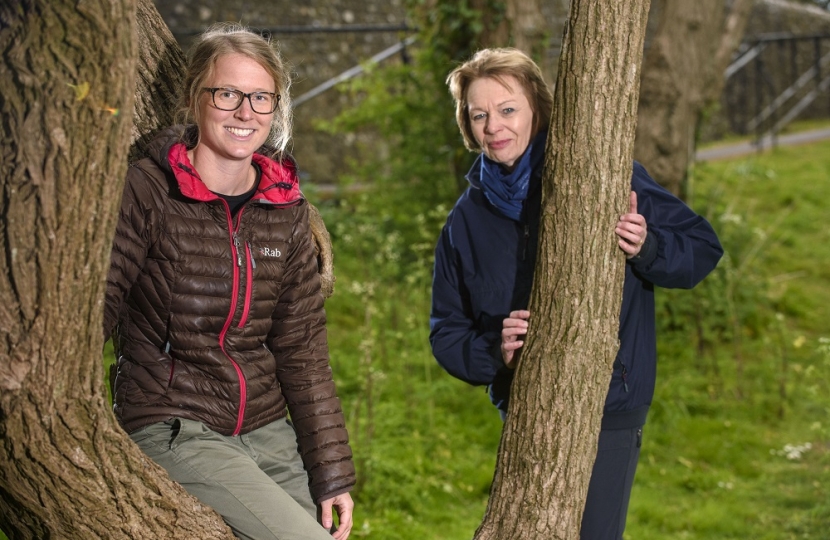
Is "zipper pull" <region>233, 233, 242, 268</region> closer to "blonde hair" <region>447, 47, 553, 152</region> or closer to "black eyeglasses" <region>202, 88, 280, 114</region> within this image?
"black eyeglasses" <region>202, 88, 280, 114</region>

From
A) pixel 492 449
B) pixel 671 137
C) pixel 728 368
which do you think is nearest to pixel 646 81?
pixel 671 137

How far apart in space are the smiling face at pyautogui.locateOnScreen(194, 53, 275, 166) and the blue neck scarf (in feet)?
2.57

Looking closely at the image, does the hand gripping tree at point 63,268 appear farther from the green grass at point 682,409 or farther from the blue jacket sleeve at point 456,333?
the green grass at point 682,409

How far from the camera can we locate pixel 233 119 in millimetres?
2473

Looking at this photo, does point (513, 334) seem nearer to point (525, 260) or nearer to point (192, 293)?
point (525, 260)

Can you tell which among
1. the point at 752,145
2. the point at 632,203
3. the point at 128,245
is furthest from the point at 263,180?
the point at 752,145

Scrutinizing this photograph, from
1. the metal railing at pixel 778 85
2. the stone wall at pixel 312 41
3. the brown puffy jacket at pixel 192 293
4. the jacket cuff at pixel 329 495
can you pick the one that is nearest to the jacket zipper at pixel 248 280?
the brown puffy jacket at pixel 192 293

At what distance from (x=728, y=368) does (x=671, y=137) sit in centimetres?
187

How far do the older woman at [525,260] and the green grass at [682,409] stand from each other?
1.82m

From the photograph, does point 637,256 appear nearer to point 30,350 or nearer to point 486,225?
point 486,225

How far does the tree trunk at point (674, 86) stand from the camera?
7.61 metres

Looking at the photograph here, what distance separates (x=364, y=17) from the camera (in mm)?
11867

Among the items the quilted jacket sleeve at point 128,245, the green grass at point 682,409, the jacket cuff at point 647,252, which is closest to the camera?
the quilted jacket sleeve at point 128,245

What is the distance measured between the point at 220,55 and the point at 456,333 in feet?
3.71
